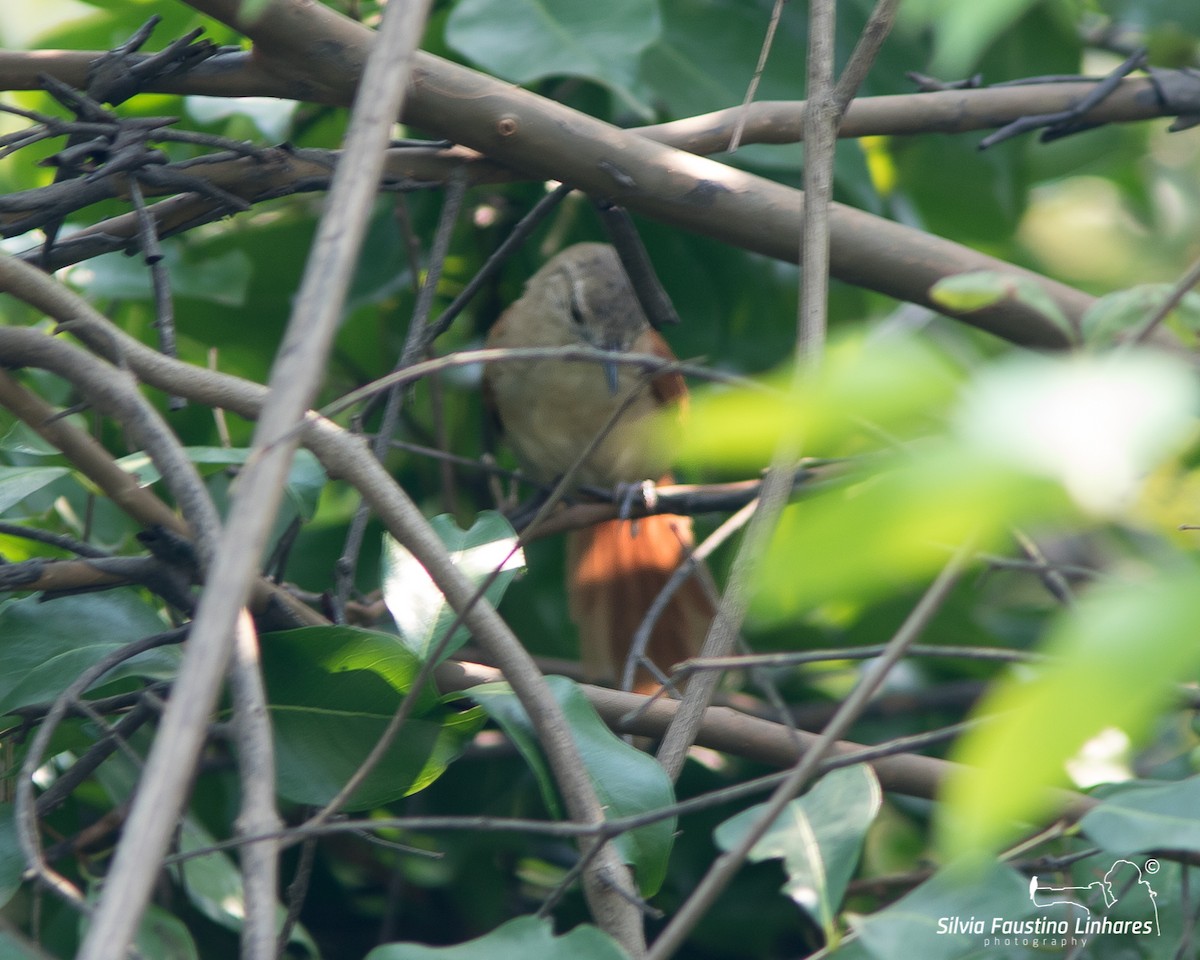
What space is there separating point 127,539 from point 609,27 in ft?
4.35

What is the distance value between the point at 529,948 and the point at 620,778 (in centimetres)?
26

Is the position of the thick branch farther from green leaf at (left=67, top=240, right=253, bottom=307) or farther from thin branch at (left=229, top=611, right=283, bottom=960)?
green leaf at (left=67, top=240, right=253, bottom=307)

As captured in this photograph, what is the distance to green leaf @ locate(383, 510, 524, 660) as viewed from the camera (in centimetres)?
138

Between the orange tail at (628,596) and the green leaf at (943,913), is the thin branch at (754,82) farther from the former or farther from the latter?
the orange tail at (628,596)

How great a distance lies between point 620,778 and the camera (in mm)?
1224

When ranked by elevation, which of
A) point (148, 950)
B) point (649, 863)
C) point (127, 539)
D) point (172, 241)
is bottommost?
point (148, 950)

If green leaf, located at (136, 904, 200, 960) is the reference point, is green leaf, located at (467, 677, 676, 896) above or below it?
above

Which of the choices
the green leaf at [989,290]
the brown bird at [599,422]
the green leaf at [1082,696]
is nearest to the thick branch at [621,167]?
the green leaf at [989,290]

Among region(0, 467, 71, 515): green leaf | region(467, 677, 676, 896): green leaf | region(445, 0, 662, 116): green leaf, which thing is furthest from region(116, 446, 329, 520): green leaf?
region(445, 0, 662, 116): green leaf

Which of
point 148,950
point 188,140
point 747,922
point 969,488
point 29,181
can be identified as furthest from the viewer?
point 29,181

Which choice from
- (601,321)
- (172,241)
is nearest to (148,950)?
(172,241)

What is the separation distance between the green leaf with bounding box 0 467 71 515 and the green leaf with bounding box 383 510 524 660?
1.41ft

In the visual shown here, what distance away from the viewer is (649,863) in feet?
3.99

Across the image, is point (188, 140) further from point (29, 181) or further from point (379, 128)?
point (29, 181)
